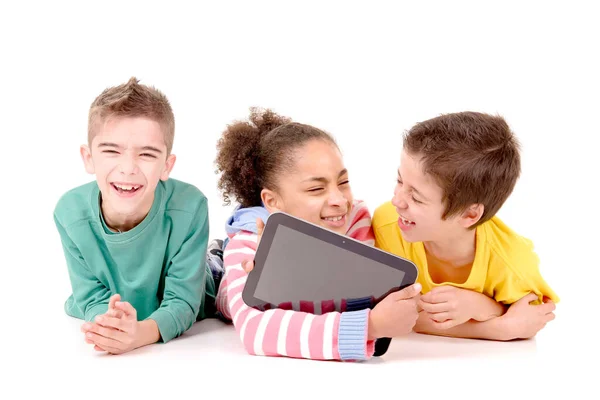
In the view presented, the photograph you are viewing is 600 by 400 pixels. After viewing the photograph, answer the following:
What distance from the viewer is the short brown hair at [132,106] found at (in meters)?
2.44

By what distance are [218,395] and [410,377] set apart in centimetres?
52

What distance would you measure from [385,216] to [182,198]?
26.9 inches

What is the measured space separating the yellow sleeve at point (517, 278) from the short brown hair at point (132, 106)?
1.13 metres

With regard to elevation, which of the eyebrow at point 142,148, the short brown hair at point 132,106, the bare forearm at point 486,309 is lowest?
the bare forearm at point 486,309

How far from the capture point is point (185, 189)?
8.83 ft

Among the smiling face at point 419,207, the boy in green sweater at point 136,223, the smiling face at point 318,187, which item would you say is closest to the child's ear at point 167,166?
the boy in green sweater at point 136,223

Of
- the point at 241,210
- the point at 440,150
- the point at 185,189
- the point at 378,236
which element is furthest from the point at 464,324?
the point at 185,189

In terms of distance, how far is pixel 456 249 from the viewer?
2535 millimetres

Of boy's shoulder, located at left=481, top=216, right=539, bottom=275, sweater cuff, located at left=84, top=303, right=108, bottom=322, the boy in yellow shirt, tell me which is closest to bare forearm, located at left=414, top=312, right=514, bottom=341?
the boy in yellow shirt

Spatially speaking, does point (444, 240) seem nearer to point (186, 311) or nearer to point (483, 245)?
point (483, 245)

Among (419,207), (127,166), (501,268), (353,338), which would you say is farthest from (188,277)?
(501,268)

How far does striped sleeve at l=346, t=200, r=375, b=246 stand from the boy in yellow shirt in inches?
1.4

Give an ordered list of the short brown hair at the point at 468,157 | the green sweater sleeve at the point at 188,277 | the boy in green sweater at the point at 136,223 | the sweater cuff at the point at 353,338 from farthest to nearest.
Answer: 1. the green sweater sleeve at the point at 188,277
2. the boy in green sweater at the point at 136,223
3. the short brown hair at the point at 468,157
4. the sweater cuff at the point at 353,338

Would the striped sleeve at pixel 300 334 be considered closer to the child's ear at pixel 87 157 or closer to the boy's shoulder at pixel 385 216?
the boy's shoulder at pixel 385 216
